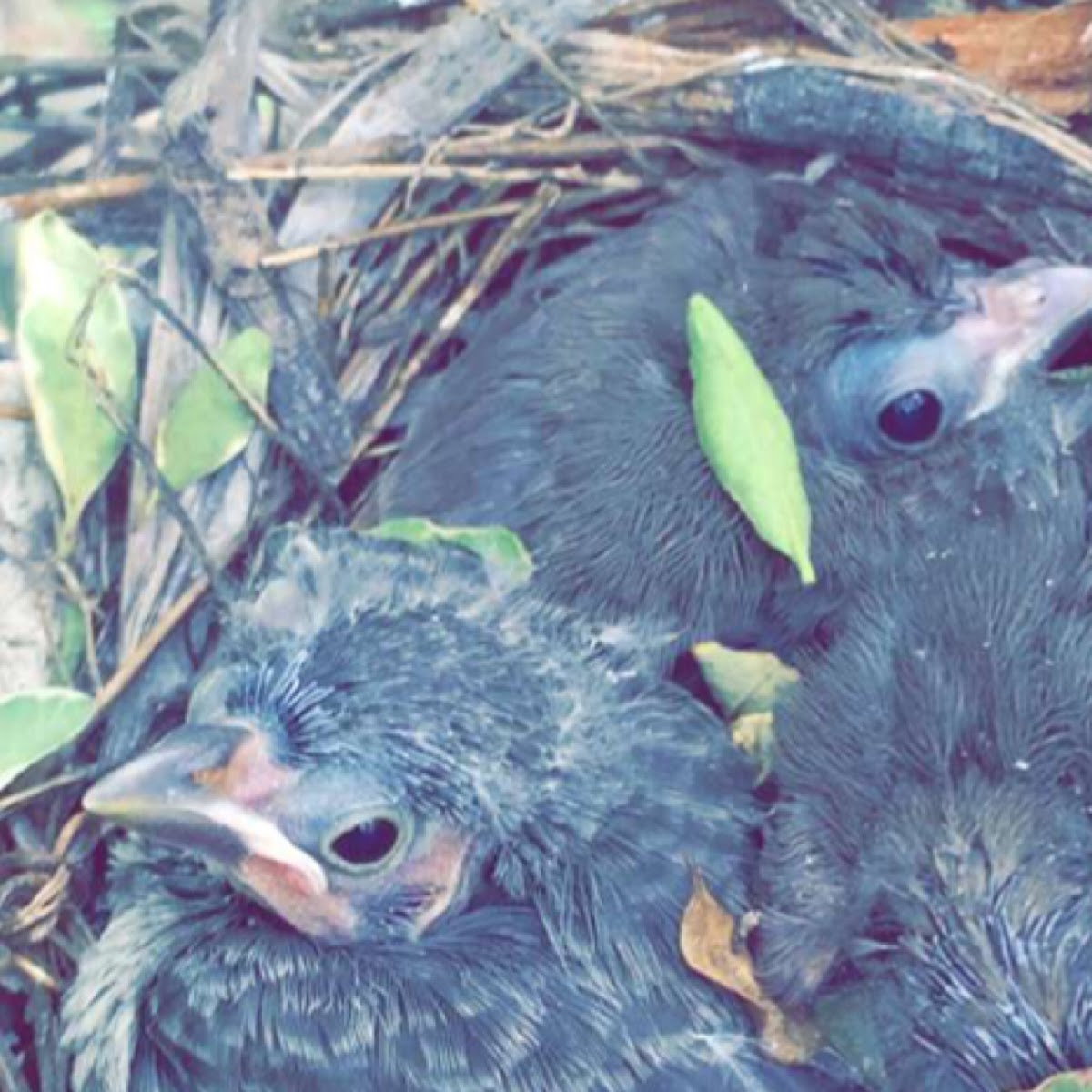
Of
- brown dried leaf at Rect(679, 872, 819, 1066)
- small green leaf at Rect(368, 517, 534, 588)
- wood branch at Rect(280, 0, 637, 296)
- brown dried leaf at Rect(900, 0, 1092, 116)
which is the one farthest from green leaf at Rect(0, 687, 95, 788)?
brown dried leaf at Rect(900, 0, 1092, 116)

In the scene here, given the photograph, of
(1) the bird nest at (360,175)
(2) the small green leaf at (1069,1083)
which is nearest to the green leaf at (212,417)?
(1) the bird nest at (360,175)

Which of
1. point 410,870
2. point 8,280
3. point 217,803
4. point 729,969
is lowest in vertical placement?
point 729,969

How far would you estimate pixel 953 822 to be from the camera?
1.64 meters

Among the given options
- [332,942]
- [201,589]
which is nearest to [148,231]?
[201,589]

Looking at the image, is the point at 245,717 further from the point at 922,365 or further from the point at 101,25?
the point at 101,25

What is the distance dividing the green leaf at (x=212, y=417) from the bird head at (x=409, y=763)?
0.28m

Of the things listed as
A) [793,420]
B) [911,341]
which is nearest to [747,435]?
[793,420]

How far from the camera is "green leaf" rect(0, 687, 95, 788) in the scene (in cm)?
186

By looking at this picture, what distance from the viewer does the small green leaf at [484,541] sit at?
5.96ft

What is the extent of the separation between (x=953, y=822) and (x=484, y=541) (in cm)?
48

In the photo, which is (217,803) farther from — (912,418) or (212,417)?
(912,418)

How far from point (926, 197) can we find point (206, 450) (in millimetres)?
735

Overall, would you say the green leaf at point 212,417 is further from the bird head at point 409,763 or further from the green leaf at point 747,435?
the green leaf at point 747,435

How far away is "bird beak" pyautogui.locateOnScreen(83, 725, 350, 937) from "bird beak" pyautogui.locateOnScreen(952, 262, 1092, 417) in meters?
0.72
